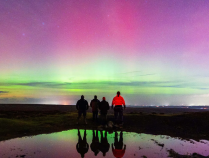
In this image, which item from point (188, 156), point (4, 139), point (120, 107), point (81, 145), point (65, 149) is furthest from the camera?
point (120, 107)

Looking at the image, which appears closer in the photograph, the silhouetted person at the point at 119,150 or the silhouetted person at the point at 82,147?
the silhouetted person at the point at 119,150

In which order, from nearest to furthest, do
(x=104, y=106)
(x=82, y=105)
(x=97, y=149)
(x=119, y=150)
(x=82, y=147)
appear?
(x=119, y=150)
(x=97, y=149)
(x=82, y=147)
(x=82, y=105)
(x=104, y=106)

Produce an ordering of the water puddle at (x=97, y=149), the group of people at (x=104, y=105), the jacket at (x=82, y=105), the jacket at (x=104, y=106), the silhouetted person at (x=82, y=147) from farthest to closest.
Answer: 1. the jacket at (x=104, y=106)
2. the jacket at (x=82, y=105)
3. the group of people at (x=104, y=105)
4. the silhouetted person at (x=82, y=147)
5. the water puddle at (x=97, y=149)

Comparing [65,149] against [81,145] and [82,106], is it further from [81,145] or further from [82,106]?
[82,106]

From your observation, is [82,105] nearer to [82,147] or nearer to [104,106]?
[104,106]

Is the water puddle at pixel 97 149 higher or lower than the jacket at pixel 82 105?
lower

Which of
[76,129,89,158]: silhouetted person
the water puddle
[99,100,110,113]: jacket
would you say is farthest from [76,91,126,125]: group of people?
Result: [76,129,89,158]: silhouetted person

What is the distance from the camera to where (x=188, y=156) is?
8.04m

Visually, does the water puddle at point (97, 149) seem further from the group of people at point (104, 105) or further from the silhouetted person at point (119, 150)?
the group of people at point (104, 105)

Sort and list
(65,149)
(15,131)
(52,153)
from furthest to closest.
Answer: (15,131) < (65,149) < (52,153)

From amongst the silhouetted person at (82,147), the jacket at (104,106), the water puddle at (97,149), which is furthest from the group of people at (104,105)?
the silhouetted person at (82,147)

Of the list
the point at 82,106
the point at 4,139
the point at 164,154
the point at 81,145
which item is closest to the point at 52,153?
the point at 81,145

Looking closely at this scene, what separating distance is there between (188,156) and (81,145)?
20.3 feet

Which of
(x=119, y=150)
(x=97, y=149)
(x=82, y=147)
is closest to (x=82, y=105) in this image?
(x=82, y=147)
